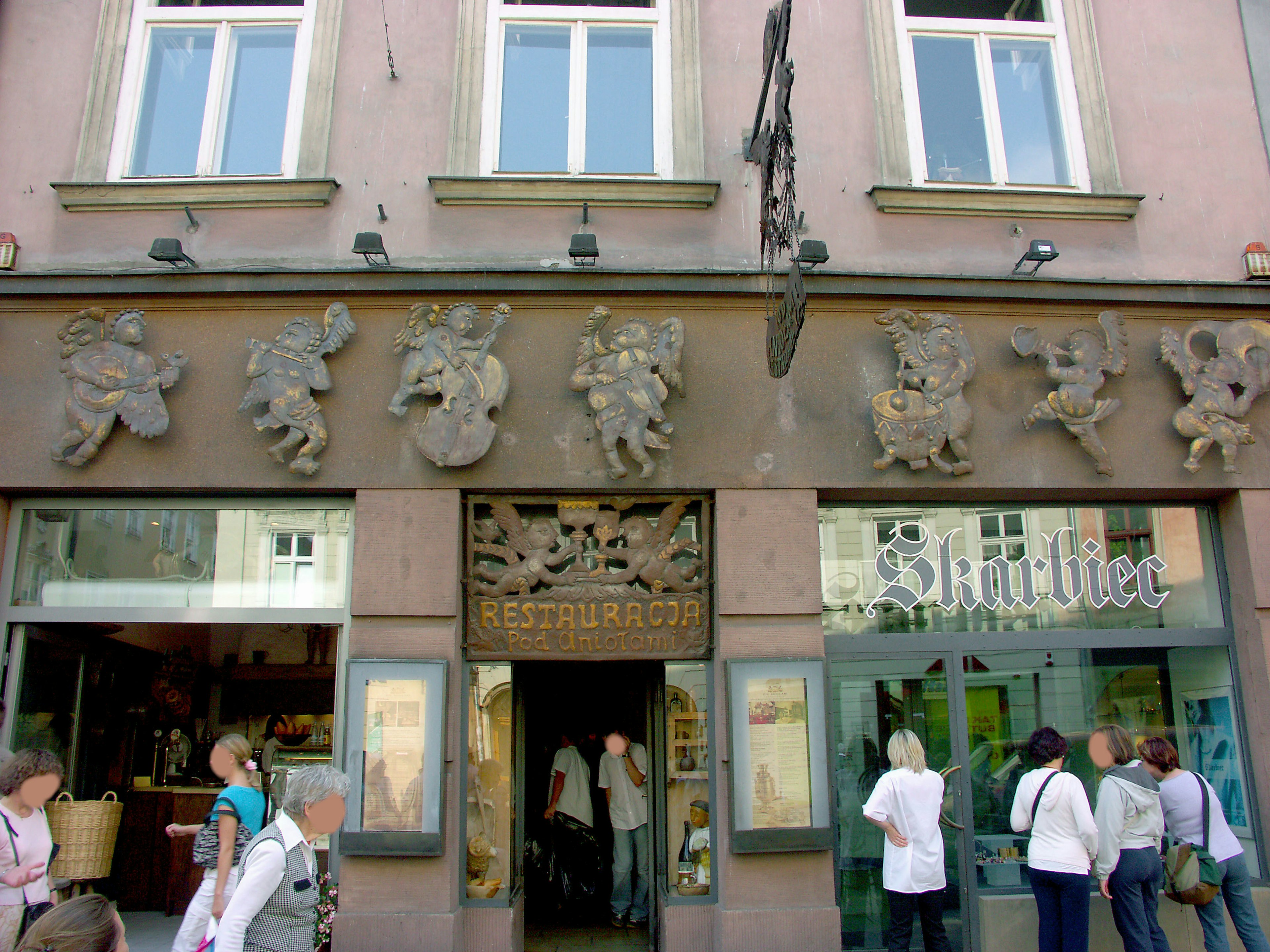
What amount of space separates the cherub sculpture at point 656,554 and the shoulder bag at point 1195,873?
10.8 ft

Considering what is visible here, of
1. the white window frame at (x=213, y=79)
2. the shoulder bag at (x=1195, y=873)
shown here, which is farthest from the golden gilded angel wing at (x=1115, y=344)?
the white window frame at (x=213, y=79)

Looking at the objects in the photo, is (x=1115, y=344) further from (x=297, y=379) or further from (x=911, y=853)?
(x=297, y=379)

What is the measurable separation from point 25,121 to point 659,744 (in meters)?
6.39

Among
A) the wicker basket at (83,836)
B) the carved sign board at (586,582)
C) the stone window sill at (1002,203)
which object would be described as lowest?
the wicker basket at (83,836)

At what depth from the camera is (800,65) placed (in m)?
6.96

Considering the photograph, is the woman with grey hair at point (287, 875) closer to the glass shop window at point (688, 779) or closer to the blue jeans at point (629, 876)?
the glass shop window at point (688, 779)

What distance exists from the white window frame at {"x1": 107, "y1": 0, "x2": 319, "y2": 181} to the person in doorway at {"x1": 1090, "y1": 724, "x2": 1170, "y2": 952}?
6664 mm

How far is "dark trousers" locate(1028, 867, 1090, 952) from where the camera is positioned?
532cm

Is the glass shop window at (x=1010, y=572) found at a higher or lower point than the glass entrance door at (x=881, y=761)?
higher

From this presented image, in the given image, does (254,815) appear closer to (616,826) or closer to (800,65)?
(616,826)

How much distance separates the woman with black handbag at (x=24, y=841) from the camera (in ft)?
15.8

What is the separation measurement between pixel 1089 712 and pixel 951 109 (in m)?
4.52

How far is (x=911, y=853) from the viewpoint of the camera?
5406 millimetres

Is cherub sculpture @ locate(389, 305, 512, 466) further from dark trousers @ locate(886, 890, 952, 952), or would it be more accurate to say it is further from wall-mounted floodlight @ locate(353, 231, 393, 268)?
dark trousers @ locate(886, 890, 952, 952)
